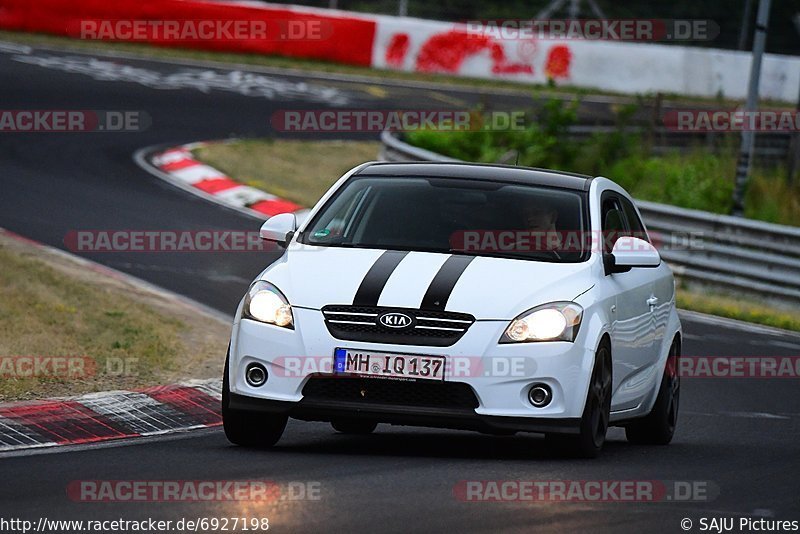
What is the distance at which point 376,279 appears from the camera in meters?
8.17

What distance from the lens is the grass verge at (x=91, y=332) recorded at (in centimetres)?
1030

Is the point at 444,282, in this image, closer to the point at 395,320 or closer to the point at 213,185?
the point at 395,320

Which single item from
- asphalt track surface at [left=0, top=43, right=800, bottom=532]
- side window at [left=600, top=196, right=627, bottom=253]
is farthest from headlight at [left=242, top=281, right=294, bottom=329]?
side window at [left=600, top=196, right=627, bottom=253]

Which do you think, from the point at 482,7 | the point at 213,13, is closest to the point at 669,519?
the point at 213,13

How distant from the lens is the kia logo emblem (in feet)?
26.1

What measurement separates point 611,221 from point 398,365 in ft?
7.51

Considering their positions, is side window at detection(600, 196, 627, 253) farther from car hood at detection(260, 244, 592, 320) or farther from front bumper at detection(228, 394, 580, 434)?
front bumper at detection(228, 394, 580, 434)

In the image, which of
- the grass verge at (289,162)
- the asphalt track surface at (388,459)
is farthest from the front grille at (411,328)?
the grass verge at (289,162)

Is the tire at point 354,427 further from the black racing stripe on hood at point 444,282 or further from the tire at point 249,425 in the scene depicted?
the black racing stripe on hood at point 444,282

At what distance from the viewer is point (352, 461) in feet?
26.4

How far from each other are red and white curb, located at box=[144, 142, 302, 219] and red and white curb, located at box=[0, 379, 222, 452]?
1015 cm

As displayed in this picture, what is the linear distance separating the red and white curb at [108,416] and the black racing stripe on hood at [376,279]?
1.82m

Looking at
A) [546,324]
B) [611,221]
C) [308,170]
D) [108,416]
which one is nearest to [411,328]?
[546,324]

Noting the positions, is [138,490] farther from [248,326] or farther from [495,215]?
[495,215]
